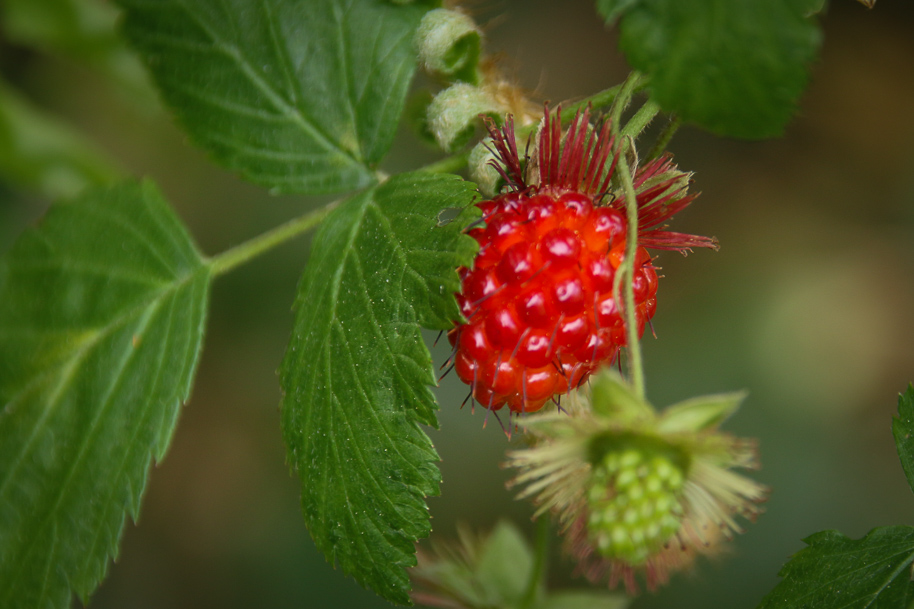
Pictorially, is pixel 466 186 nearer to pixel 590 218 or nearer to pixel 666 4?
pixel 590 218

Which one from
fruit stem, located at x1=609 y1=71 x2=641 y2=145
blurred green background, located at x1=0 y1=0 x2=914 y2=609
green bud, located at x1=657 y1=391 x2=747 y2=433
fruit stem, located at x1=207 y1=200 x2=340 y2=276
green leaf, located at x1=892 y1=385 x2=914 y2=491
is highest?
fruit stem, located at x1=609 y1=71 x2=641 y2=145

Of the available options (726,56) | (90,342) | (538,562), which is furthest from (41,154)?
(726,56)

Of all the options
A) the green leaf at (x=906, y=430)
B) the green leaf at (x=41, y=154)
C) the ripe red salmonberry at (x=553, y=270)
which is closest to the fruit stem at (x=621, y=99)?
the ripe red salmonberry at (x=553, y=270)

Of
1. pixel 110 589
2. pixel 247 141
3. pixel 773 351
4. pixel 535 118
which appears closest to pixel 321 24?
pixel 247 141

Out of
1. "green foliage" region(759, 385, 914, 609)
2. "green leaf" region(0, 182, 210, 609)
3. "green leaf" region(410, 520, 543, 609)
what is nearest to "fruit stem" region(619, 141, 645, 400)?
"green foliage" region(759, 385, 914, 609)

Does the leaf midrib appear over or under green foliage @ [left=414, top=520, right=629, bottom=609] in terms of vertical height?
over

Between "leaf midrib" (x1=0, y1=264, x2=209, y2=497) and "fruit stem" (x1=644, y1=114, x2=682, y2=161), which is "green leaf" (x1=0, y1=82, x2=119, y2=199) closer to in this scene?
"leaf midrib" (x1=0, y1=264, x2=209, y2=497)
